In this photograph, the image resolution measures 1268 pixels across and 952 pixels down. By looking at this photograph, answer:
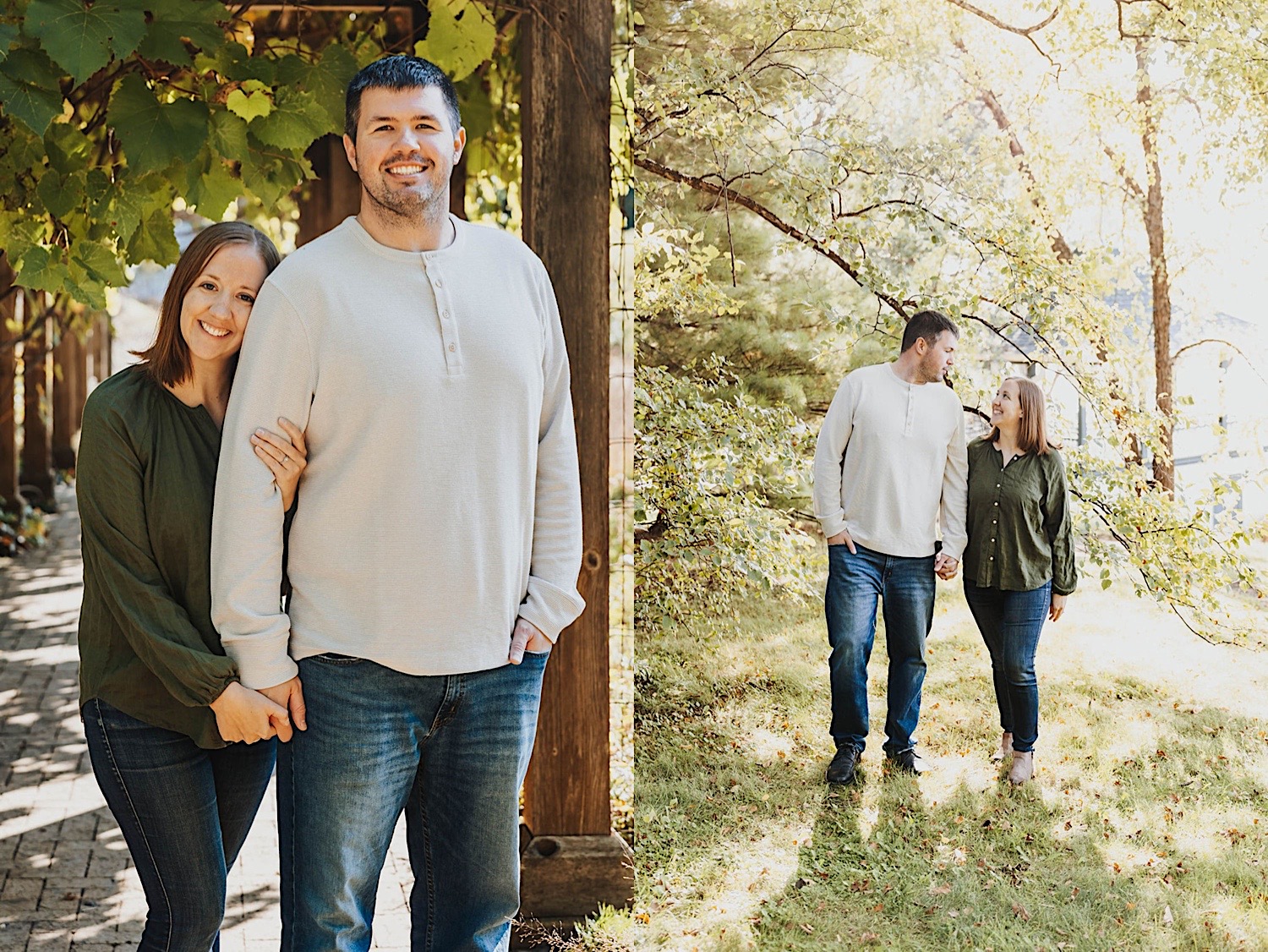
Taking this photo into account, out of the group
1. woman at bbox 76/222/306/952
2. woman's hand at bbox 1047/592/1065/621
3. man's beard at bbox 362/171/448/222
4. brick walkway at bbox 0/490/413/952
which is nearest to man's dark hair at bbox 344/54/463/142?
man's beard at bbox 362/171/448/222

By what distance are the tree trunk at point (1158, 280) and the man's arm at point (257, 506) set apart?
5.11ft

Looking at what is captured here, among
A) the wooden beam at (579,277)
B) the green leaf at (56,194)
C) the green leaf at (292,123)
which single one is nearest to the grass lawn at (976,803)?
the wooden beam at (579,277)

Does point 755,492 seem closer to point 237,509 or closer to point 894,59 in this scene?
point 894,59

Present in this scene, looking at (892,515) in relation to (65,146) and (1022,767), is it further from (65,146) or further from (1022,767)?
(65,146)

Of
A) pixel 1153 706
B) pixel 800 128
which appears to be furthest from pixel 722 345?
pixel 1153 706

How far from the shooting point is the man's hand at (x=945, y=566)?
243 cm

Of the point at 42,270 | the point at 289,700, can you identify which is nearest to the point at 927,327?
the point at 289,700

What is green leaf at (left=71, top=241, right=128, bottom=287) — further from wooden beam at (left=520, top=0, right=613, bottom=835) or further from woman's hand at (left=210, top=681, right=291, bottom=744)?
woman's hand at (left=210, top=681, right=291, bottom=744)

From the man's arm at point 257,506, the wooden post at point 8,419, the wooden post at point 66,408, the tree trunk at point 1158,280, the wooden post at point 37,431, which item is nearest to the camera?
the man's arm at point 257,506

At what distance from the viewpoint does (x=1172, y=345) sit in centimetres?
233

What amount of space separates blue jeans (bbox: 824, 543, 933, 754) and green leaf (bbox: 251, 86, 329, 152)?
4.82ft

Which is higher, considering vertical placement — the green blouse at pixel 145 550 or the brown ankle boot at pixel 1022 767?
the green blouse at pixel 145 550

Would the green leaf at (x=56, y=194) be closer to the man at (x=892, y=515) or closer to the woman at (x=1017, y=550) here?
the man at (x=892, y=515)

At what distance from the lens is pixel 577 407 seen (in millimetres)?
2924
